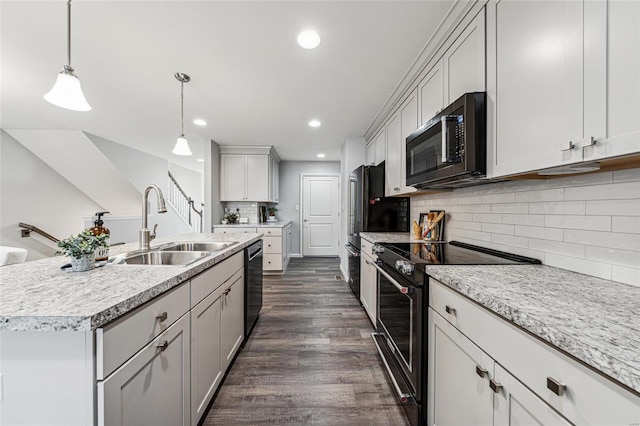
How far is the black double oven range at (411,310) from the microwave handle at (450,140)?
0.55 metres

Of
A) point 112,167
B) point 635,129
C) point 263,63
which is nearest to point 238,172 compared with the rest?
point 112,167

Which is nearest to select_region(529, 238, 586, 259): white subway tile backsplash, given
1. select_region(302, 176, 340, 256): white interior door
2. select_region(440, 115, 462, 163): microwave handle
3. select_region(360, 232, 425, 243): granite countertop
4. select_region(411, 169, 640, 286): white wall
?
select_region(411, 169, 640, 286): white wall

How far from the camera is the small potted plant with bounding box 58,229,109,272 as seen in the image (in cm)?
107

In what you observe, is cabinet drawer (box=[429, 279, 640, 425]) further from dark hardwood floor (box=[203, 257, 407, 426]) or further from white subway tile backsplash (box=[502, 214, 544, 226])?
dark hardwood floor (box=[203, 257, 407, 426])

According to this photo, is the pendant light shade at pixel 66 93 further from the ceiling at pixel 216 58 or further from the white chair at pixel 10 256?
the white chair at pixel 10 256

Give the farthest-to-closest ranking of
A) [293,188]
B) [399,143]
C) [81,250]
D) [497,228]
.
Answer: [293,188], [399,143], [497,228], [81,250]

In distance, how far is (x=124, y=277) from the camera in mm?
1000

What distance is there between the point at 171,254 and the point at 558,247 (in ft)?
7.42

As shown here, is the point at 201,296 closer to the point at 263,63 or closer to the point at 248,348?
the point at 248,348

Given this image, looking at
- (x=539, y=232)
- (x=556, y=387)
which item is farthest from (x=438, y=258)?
(x=556, y=387)

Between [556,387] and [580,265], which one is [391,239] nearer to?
[580,265]

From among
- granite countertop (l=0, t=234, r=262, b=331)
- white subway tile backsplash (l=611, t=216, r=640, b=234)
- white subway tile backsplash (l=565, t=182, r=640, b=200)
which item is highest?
white subway tile backsplash (l=565, t=182, r=640, b=200)

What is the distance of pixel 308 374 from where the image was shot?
1.80 meters

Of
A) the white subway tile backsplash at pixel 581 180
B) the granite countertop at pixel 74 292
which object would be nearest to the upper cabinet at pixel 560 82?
the white subway tile backsplash at pixel 581 180
